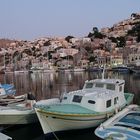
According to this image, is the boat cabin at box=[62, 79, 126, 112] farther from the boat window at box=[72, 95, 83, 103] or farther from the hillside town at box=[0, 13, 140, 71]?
the hillside town at box=[0, 13, 140, 71]

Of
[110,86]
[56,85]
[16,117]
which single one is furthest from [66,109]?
[56,85]

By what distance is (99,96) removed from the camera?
Answer: 69.6 feet

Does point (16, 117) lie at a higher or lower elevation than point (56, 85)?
higher

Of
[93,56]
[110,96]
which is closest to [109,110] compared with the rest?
[110,96]

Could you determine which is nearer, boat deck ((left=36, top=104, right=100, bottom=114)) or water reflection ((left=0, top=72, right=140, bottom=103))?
boat deck ((left=36, top=104, right=100, bottom=114))

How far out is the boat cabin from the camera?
68.5 feet

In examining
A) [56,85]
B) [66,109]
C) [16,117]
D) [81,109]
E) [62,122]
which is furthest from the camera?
[56,85]

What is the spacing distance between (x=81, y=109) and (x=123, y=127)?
13.6 ft

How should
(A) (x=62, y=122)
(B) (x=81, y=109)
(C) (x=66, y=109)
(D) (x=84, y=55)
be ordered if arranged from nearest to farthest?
(A) (x=62, y=122)
(C) (x=66, y=109)
(B) (x=81, y=109)
(D) (x=84, y=55)

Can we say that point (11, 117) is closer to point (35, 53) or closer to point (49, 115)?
point (49, 115)

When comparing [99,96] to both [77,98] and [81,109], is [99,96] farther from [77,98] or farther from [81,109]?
[81,109]

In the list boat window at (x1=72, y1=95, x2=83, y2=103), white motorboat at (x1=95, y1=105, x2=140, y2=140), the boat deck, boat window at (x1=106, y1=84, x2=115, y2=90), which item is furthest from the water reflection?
white motorboat at (x1=95, y1=105, x2=140, y2=140)

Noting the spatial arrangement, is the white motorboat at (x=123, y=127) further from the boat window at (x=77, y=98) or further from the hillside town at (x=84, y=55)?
the hillside town at (x=84, y=55)

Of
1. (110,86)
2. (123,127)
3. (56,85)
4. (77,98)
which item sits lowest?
(56,85)
